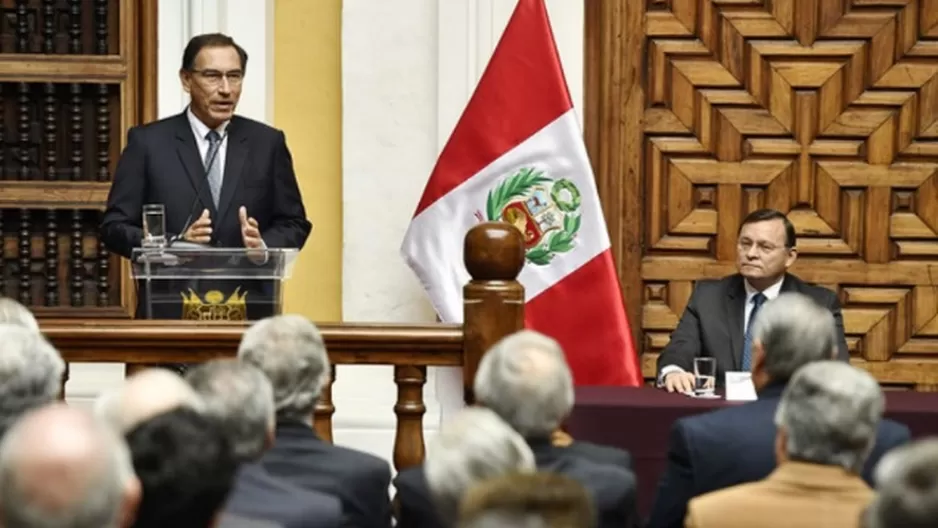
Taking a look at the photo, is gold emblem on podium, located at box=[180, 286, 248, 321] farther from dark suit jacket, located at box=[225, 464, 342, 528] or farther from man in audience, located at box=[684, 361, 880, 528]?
man in audience, located at box=[684, 361, 880, 528]

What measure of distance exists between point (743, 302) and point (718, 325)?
0.14m

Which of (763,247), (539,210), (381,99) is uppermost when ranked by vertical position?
(381,99)

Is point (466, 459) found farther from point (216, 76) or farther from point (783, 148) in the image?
point (783, 148)

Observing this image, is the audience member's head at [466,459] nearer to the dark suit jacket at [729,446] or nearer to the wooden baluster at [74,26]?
the dark suit jacket at [729,446]

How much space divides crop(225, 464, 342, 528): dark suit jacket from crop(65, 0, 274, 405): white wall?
12.2 ft

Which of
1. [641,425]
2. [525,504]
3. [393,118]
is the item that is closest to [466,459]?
[525,504]

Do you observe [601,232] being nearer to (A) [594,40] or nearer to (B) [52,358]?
(A) [594,40]

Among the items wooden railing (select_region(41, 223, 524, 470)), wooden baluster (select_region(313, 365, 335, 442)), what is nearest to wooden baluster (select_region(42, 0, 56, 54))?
wooden railing (select_region(41, 223, 524, 470))

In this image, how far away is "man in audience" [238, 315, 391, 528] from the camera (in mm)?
3225

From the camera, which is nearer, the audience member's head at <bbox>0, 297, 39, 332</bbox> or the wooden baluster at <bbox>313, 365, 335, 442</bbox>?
the audience member's head at <bbox>0, 297, 39, 332</bbox>

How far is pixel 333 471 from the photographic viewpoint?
3234 mm

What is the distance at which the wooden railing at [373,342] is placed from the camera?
4258 mm

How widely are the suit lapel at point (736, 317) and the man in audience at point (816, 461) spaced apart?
9.29ft

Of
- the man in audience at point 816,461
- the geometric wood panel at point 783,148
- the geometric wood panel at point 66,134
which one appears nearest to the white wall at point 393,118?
the geometric wood panel at point 783,148
